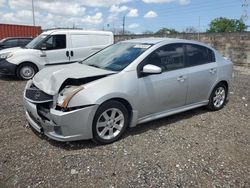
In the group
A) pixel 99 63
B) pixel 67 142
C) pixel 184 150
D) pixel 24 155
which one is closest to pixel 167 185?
pixel 184 150

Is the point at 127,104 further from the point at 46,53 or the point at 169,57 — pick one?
the point at 46,53

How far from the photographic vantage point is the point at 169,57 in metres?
4.51

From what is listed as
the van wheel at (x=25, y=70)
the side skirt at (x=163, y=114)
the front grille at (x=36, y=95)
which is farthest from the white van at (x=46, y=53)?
the side skirt at (x=163, y=114)

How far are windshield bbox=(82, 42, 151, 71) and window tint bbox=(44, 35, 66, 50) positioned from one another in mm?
4701

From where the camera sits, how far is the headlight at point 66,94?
133 inches

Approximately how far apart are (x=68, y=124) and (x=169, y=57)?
85.3 inches

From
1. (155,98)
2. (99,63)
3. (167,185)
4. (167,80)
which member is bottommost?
(167,185)

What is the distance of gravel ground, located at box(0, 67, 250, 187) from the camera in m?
2.97

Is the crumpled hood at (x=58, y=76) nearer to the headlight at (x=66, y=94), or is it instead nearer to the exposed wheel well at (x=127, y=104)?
the headlight at (x=66, y=94)

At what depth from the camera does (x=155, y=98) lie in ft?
13.9

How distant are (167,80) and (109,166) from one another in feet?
6.06

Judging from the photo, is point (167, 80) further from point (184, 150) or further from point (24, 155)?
point (24, 155)

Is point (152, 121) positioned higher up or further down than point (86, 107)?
further down

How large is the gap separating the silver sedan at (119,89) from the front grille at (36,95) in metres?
A: 0.02
